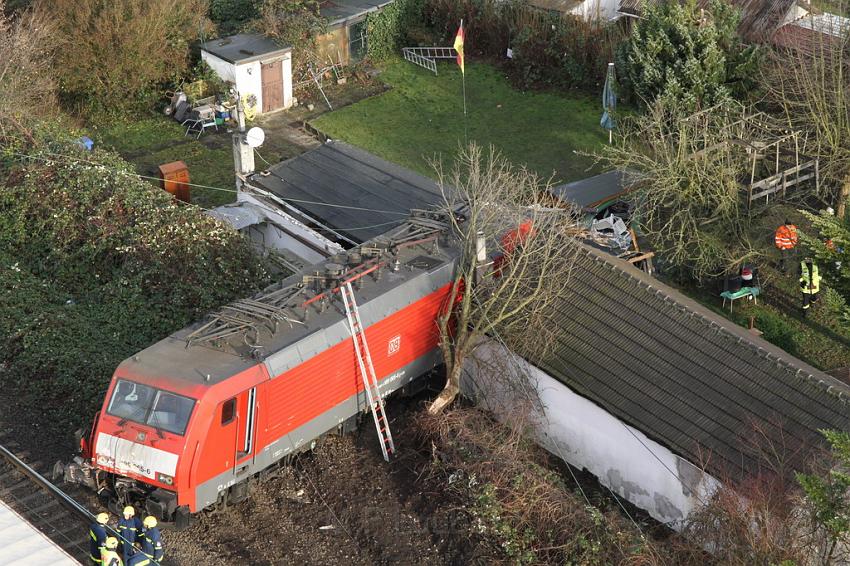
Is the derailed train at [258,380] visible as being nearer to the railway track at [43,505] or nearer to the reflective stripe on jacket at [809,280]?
the railway track at [43,505]

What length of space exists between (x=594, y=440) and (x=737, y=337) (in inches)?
112

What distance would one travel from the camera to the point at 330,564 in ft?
50.8

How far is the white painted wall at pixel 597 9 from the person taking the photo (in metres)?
34.1

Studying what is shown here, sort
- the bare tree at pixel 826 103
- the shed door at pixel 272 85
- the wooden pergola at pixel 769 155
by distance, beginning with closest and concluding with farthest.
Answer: the wooden pergola at pixel 769 155, the bare tree at pixel 826 103, the shed door at pixel 272 85

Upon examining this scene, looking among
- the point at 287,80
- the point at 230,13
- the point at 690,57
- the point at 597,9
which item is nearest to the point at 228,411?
the point at 690,57

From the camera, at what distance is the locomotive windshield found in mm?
14812

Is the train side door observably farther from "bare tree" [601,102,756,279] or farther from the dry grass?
"bare tree" [601,102,756,279]

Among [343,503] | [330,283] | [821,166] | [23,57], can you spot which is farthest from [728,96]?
[23,57]

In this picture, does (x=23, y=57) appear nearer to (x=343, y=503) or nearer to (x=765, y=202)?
(x=343, y=503)

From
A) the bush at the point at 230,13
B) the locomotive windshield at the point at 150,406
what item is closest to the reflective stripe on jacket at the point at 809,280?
the locomotive windshield at the point at 150,406

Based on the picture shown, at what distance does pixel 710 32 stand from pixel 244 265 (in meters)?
13.4

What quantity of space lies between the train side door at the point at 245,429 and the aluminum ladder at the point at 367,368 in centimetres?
211

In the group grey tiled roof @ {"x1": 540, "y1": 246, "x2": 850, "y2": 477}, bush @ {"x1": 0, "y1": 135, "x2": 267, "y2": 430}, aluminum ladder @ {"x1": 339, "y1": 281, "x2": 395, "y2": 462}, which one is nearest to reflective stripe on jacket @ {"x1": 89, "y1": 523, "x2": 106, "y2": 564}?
bush @ {"x1": 0, "y1": 135, "x2": 267, "y2": 430}

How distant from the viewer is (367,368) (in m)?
17.2
